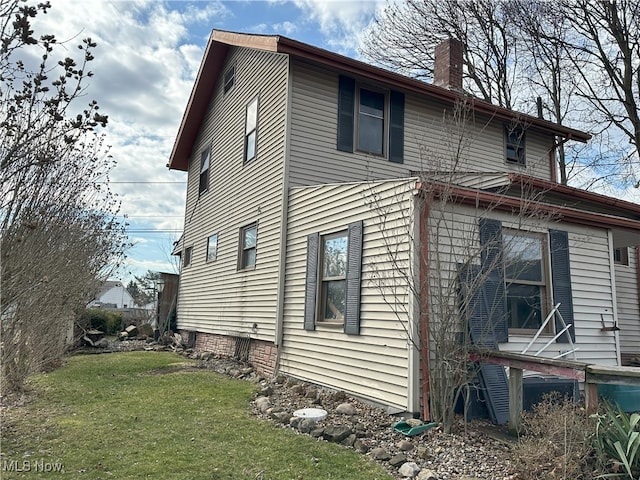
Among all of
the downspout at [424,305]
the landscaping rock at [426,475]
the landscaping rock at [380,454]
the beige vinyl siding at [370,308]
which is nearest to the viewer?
the landscaping rock at [426,475]

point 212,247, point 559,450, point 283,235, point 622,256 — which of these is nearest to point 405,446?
point 559,450

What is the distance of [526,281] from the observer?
6.72 meters

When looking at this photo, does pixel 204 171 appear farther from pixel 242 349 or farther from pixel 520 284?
pixel 520 284

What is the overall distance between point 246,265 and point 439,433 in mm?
6401

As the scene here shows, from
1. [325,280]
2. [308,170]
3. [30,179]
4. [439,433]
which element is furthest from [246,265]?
[439,433]

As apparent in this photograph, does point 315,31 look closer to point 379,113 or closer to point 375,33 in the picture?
point 379,113

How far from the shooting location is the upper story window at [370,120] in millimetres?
9484

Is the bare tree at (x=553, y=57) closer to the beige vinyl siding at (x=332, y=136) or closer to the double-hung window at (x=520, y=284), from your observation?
the beige vinyl siding at (x=332, y=136)

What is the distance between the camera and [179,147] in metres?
16.4

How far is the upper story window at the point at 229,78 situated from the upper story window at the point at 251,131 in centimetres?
181

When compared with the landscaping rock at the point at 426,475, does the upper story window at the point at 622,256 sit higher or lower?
higher

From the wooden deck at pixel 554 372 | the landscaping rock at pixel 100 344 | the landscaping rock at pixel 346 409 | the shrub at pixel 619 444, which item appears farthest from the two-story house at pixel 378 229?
the landscaping rock at pixel 100 344

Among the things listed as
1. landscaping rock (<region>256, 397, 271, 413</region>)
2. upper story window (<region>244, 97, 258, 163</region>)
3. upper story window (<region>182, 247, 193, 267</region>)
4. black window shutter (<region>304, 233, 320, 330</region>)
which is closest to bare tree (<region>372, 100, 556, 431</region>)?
black window shutter (<region>304, 233, 320, 330</region>)

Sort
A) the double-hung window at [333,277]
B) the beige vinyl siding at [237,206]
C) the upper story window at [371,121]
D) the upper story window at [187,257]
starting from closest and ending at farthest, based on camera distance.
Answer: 1. the double-hung window at [333,277]
2. the beige vinyl siding at [237,206]
3. the upper story window at [371,121]
4. the upper story window at [187,257]
